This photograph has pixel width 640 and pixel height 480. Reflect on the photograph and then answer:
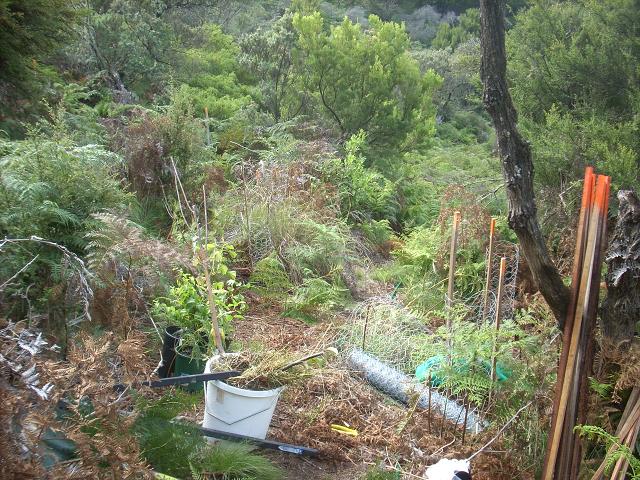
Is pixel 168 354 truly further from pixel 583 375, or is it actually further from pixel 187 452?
pixel 583 375

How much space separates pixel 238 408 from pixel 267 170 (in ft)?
16.1

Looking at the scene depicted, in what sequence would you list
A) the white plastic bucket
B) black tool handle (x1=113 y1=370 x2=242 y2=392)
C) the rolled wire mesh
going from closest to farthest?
black tool handle (x1=113 y1=370 x2=242 y2=392) → the white plastic bucket → the rolled wire mesh

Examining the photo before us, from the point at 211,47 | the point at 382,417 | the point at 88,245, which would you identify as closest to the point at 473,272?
the point at 382,417

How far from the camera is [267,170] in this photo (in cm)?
Result: 834

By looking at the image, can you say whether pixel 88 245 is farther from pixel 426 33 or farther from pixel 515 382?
pixel 426 33

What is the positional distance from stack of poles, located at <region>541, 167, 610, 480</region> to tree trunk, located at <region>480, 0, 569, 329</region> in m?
0.10

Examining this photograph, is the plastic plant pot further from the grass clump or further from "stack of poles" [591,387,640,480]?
"stack of poles" [591,387,640,480]

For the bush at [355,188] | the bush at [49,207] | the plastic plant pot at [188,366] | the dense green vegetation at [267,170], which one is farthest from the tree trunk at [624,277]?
→ the bush at [355,188]

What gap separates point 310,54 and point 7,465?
1014 centimetres

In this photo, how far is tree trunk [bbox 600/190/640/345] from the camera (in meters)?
3.26

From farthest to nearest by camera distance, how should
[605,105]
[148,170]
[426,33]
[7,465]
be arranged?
[426,33]
[605,105]
[148,170]
[7,465]

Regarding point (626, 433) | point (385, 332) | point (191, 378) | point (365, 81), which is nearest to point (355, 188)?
point (365, 81)

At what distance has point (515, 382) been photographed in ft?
12.0

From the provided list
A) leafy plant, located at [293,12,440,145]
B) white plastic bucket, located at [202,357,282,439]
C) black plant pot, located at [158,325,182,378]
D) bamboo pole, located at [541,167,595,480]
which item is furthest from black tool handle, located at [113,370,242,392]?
leafy plant, located at [293,12,440,145]
